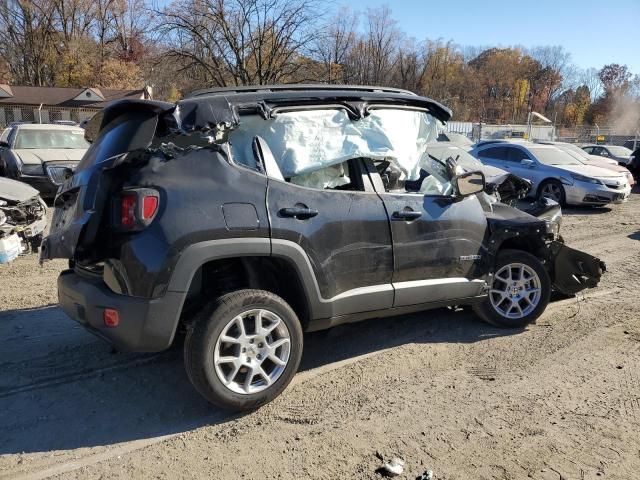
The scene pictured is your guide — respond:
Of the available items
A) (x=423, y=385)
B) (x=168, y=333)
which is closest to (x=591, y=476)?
(x=423, y=385)

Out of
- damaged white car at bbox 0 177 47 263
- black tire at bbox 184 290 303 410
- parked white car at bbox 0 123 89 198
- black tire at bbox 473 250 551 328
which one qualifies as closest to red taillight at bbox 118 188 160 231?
black tire at bbox 184 290 303 410

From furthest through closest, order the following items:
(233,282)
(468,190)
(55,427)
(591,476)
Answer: (468,190)
(233,282)
(55,427)
(591,476)

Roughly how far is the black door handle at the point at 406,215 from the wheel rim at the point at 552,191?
10.3 m

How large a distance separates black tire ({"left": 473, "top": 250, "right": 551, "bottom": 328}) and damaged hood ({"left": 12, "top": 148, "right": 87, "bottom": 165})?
9.99m

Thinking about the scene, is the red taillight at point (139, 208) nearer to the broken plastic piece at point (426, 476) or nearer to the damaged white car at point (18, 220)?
the broken plastic piece at point (426, 476)

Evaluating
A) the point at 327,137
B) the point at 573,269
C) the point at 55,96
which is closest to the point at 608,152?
the point at 573,269

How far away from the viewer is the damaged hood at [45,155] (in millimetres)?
11297

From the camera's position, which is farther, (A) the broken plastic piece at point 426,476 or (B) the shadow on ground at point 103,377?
(B) the shadow on ground at point 103,377

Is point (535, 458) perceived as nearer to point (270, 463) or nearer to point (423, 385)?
point (423, 385)

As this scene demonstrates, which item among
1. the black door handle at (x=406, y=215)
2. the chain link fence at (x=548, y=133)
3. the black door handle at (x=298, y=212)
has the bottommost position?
the black door handle at (x=406, y=215)

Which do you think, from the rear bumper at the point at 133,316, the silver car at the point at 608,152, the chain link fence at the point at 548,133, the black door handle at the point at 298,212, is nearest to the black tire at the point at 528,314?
the black door handle at the point at 298,212

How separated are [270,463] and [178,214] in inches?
58.5

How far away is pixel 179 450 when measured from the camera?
116 inches

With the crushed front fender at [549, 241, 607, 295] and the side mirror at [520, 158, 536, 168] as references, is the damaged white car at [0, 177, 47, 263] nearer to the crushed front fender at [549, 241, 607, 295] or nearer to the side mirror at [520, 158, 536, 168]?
the crushed front fender at [549, 241, 607, 295]
